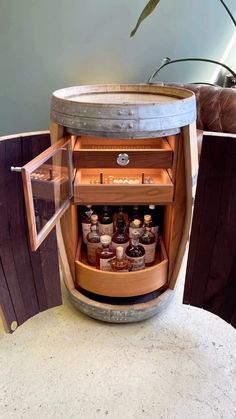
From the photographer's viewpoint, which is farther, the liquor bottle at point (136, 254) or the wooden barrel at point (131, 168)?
the liquor bottle at point (136, 254)

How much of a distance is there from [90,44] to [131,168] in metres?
1.19

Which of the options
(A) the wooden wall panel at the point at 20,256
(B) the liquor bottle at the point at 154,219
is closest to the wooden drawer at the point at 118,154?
(A) the wooden wall panel at the point at 20,256

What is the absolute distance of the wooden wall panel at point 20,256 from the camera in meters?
0.89

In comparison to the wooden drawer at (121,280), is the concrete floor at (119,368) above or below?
below

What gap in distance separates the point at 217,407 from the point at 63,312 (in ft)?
2.16

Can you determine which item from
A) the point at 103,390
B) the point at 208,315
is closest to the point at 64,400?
the point at 103,390

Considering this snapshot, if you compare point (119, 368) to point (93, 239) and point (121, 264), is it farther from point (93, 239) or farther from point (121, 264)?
point (93, 239)

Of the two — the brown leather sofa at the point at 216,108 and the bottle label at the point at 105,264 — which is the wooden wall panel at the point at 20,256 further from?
the brown leather sofa at the point at 216,108

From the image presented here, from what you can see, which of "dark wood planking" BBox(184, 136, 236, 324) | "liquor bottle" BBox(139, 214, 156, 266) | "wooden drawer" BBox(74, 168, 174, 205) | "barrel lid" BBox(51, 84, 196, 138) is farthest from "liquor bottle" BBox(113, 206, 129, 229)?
"barrel lid" BBox(51, 84, 196, 138)

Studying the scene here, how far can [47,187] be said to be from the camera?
2.98ft

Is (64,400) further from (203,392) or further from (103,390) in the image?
(203,392)

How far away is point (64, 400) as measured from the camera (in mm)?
→ 927

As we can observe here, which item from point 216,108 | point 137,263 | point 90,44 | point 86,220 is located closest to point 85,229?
point 86,220

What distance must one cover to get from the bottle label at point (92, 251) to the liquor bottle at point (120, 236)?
64mm
